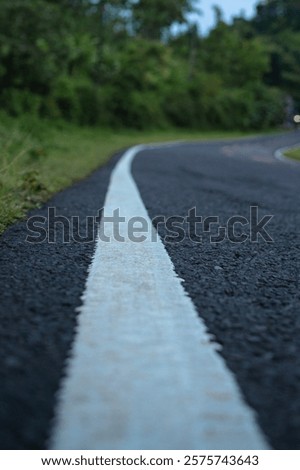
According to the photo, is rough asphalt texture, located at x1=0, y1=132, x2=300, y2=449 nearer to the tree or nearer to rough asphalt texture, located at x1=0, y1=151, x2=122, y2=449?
rough asphalt texture, located at x1=0, y1=151, x2=122, y2=449

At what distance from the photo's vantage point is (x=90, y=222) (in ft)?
13.6

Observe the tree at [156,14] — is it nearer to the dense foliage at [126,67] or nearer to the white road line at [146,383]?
the dense foliage at [126,67]

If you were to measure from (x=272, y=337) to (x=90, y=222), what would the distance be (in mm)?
2493

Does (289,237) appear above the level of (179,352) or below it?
below

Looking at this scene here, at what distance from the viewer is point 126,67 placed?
121 feet

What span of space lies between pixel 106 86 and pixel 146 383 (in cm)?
3531

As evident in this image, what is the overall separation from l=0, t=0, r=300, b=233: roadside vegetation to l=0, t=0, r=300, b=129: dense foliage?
62mm

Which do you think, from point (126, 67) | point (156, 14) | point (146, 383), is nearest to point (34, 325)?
point (146, 383)

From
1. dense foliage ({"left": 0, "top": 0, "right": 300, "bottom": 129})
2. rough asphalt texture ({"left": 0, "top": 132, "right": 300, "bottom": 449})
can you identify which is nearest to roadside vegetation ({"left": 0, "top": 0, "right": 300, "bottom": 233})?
dense foliage ({"left": 0, "top": 0, "right": 300, "bottom": 129})

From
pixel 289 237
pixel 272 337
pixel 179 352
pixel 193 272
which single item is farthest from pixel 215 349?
pixel 289 237

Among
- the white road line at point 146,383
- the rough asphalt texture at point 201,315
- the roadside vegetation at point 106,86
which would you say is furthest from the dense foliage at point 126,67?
the white road line at point 146,383

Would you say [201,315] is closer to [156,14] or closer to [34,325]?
[34,325]

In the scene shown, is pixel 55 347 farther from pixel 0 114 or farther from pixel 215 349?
pixel 0 114

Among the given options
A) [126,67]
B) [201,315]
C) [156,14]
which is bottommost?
[201,315]
